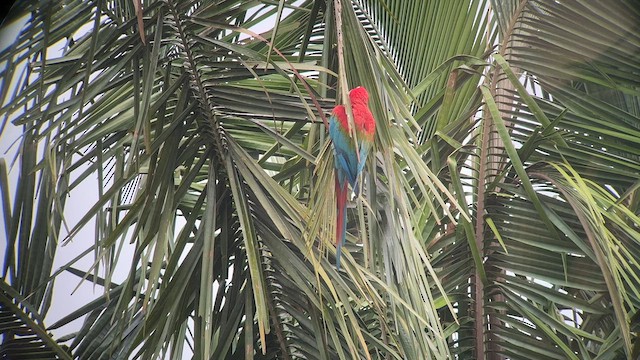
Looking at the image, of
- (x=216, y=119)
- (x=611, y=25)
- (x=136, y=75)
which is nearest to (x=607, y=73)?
(x=611, y=25)

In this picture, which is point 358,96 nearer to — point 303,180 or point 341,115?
point 341,115

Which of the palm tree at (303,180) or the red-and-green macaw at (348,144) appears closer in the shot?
the red-and-green macaw at (348,144)

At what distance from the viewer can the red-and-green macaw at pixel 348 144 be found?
626mm

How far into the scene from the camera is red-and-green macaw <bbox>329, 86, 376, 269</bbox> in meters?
0.63

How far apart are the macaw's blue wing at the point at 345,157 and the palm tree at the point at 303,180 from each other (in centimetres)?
2

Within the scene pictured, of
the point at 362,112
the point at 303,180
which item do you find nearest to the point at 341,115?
the point at 362,112

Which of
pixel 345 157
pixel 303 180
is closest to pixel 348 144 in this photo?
pixel 345 157

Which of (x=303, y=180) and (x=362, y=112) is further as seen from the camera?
(x=303, y=180)

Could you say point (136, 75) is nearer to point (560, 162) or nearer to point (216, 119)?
point (216, 119)

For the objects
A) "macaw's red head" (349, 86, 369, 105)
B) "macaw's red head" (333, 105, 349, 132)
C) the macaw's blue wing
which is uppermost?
"macaw's red head" (349, 86, 369, 105)

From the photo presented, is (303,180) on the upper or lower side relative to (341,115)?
upper

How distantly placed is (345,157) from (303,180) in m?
0.44

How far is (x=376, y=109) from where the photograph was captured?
0.71 meters

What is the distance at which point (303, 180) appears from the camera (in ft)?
3.47
